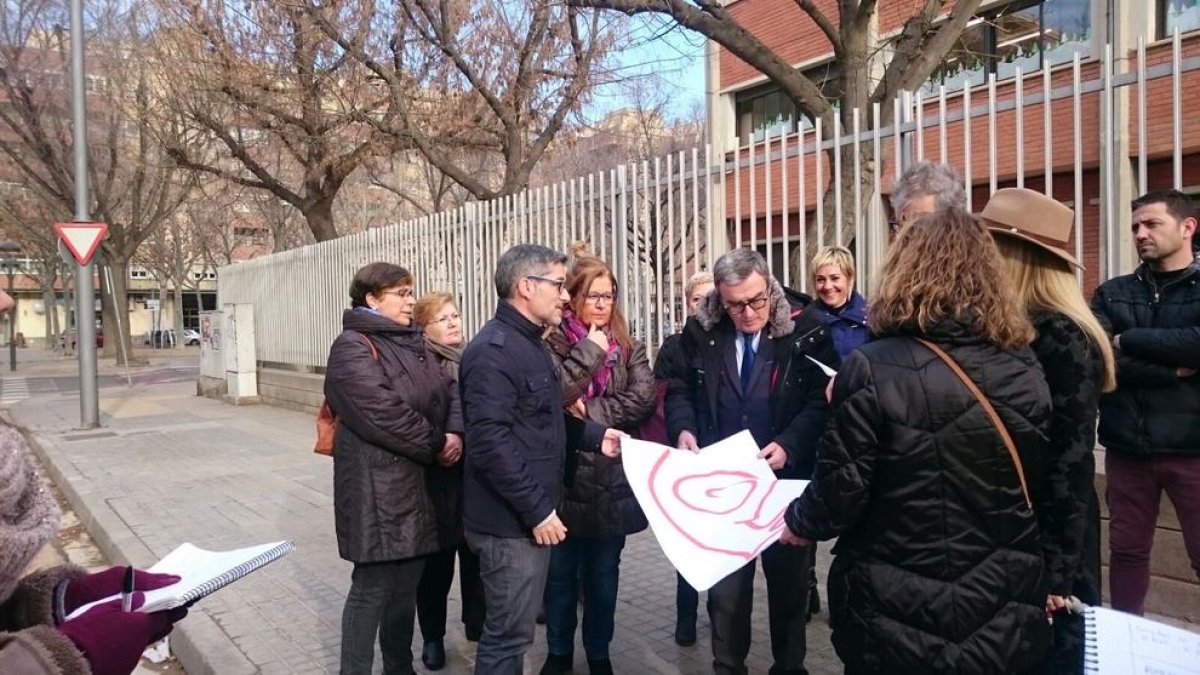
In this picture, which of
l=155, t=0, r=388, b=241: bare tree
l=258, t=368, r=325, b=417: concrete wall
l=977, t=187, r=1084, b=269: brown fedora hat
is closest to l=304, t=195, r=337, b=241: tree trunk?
l=155, t=0, r=388, b=241: bare tree

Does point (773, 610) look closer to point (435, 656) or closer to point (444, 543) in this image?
point (444, 543)

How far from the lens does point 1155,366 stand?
326 cm

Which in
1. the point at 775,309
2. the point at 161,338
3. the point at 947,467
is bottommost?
the point at 947,467

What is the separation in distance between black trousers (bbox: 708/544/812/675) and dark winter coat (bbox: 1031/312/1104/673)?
1270 mm

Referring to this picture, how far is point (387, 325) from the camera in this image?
3.45 metres

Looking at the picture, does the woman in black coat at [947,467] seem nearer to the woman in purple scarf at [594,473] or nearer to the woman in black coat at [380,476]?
the woman in purple scarf at [594,473]

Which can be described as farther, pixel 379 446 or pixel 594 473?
pixel 594 473

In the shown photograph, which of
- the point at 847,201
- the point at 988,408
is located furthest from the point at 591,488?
the point at 847,201

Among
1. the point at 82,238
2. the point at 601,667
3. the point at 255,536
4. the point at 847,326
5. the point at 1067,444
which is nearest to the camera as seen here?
the point at 1067,444

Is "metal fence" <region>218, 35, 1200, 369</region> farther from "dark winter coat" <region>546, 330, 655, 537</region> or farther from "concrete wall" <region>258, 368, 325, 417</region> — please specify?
"concrete wall" <region>258, 368, 325, 417</region>

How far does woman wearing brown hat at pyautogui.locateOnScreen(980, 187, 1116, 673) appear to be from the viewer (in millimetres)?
2131

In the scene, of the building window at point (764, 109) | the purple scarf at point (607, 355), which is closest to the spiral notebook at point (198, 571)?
the purple scarf at point (607, 355)

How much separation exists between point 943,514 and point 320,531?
536cm

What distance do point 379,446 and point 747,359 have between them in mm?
1574
